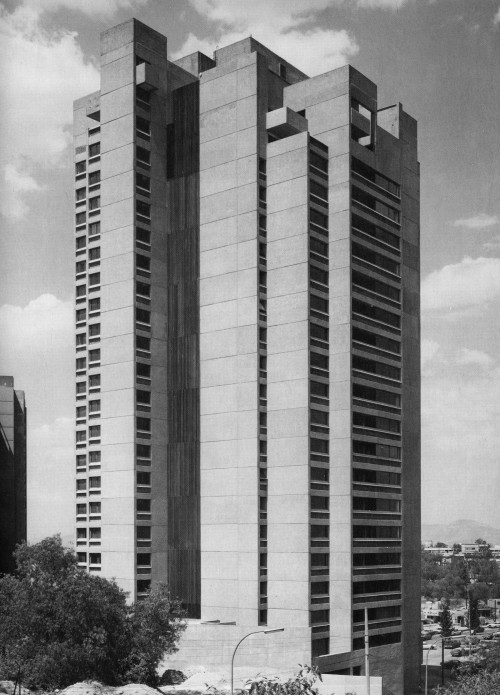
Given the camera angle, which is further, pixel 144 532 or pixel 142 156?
pixel 142 156

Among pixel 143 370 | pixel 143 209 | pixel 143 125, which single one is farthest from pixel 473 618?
pixel 143 125

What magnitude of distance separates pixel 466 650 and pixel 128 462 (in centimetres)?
6951

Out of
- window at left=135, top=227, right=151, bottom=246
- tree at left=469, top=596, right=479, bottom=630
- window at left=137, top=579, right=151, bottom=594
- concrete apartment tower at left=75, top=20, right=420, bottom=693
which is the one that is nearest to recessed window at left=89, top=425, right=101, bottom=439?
concrete apartment tower at left=75, top=20, right=420, bottom=693

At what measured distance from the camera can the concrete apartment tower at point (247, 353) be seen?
78.5 metres

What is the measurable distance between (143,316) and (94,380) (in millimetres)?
7673

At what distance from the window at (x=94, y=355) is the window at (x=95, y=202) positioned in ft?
44.7

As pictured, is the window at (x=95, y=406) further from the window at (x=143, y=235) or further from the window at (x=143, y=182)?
the window at (x=143, y=182)

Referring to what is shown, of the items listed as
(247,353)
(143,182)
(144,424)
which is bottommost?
(144,424)

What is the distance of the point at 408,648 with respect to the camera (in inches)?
3418

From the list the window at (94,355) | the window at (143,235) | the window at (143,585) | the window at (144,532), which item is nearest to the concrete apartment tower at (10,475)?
the window at (94,355)

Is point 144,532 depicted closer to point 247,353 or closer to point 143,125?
point 247,353

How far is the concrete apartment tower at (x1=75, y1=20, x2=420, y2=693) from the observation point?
78.5m

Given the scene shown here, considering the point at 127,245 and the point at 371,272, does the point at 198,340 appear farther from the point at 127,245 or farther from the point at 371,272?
the point at 371,272

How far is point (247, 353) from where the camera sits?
8006cm
